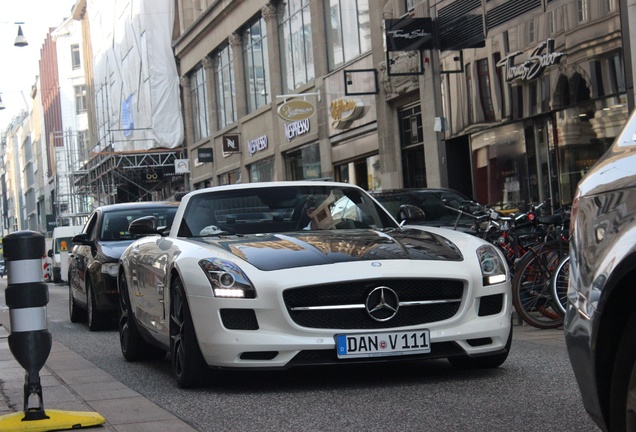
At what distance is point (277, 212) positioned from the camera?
7.87 metres

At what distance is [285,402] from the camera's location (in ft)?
20.0

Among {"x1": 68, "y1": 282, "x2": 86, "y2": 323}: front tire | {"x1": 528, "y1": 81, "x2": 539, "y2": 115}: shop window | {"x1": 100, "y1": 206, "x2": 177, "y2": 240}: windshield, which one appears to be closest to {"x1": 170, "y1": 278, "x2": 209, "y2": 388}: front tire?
{"x1": 100, "y1": 206, "x2": 177, "y2": 240}: windshield

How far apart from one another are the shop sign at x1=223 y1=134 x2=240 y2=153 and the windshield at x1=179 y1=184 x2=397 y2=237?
33.2m

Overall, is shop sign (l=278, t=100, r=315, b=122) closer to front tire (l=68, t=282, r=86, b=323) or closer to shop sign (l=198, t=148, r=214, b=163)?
shop sign (l=198, t=148, r=214, b=163)

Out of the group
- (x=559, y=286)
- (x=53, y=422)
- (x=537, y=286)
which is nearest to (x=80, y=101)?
(x=537, y=286)

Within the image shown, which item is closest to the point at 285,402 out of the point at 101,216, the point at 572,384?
the point at 572,384

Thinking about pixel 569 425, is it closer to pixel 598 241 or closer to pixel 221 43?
pixel 598 241

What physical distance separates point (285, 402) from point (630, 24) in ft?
38.7

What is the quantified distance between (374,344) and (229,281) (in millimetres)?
919

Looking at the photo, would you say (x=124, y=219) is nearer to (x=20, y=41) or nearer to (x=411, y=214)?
(x=411, y=214)

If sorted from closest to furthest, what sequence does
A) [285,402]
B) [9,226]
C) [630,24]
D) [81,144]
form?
1. [285,402]
2. [630,24]
3. [81,144]
4. [9,226]

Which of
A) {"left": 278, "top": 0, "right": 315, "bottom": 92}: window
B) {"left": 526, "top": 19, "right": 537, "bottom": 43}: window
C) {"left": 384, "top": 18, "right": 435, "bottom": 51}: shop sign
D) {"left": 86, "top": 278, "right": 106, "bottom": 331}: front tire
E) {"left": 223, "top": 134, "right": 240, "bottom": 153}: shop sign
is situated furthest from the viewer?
{"left": 223, "top": 134, "right": 240, "bottom": 153}: shop sign

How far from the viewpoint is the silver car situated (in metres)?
3.15

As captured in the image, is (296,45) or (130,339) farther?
(296,45)
